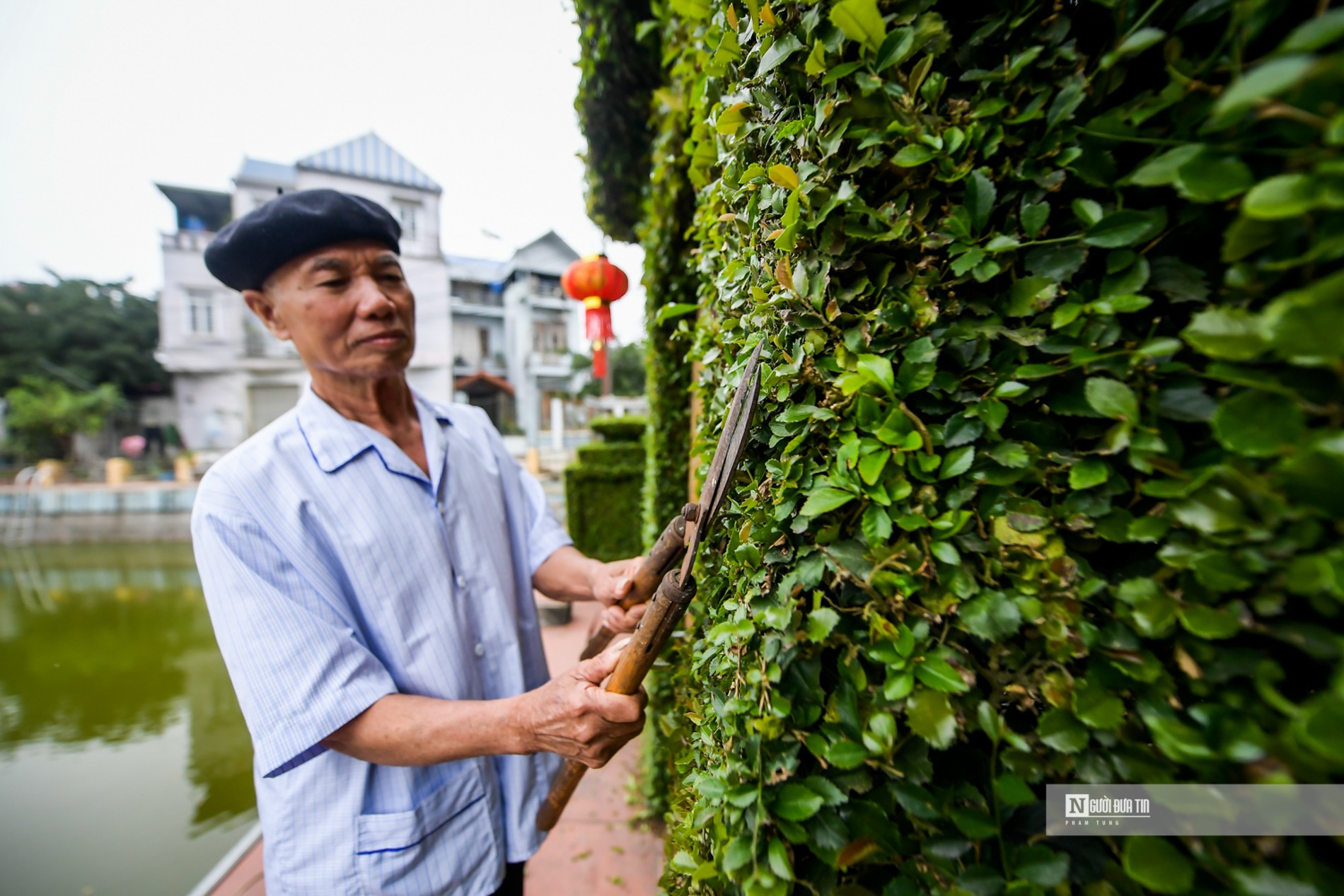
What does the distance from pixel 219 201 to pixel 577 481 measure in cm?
2528

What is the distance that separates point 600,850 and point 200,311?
80.4 feet

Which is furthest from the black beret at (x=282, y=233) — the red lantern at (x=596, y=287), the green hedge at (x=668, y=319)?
the red lantern at (x=596, y=287)

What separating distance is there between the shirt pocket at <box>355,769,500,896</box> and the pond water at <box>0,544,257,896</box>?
3.13 meters

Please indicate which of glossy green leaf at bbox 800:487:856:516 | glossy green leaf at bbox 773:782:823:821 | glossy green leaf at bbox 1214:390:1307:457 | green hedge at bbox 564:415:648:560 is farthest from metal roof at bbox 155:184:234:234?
glossy green leaf at bbox 1214:390:1307:457

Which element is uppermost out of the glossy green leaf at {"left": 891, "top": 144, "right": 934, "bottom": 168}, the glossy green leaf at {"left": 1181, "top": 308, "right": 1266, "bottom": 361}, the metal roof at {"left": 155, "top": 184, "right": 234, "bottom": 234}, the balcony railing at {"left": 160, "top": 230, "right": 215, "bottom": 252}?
the metal roof at {"left": 155, "top": 184, "right": 234, "bottom": 234}

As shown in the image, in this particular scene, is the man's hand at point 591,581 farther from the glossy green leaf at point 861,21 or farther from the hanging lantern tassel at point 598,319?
the hanging lantern tassel at point 598,319

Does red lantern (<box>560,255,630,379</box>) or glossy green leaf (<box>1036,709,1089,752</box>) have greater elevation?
red lantern (<box>560,255,630,379</box>)

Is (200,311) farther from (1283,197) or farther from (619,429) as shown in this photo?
(1283,197)

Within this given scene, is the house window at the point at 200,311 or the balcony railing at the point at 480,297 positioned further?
the balcony railing at the point at 480,297

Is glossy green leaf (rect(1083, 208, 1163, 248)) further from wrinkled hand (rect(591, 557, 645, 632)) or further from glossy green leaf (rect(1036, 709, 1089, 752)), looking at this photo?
wrinkled hand (rect(591, 557, 645, 632))

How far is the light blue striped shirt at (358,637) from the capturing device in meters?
1.15

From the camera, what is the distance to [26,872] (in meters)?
3.13

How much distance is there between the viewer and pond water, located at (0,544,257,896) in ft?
10.5

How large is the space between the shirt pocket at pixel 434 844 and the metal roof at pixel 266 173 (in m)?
23.9
